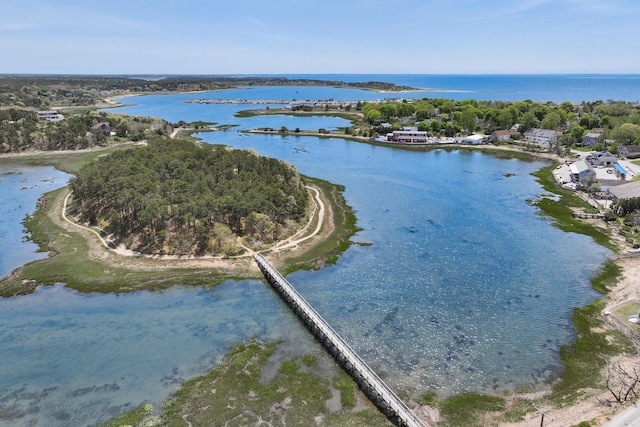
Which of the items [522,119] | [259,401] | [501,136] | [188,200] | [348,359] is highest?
[522,119]

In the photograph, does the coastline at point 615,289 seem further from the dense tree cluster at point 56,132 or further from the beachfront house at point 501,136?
the dense tree cluster at point 56,132

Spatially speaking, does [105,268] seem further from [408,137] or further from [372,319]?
[408,137]

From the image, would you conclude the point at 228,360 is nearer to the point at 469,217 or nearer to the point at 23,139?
the point at 469,217

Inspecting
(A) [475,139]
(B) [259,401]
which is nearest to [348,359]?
(B) [259,401]

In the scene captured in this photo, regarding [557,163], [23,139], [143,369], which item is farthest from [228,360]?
[23,139]

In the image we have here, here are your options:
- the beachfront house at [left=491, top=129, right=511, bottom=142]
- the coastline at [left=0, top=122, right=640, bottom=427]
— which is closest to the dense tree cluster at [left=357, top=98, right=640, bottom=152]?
the beachfront house at [left=491, top=129, right=511, bottom=142]

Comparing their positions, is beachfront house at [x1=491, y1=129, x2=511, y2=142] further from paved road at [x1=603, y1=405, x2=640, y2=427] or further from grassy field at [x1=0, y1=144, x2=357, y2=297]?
paved road at [x1=603, y1=405, x2=640, y2=427]
